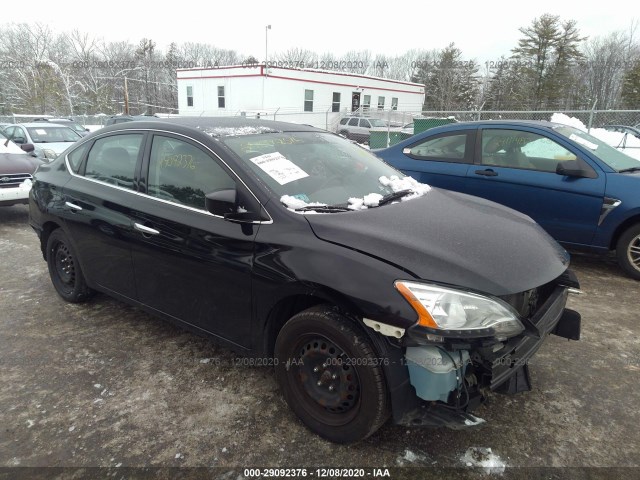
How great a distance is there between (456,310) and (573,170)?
11.2 ft

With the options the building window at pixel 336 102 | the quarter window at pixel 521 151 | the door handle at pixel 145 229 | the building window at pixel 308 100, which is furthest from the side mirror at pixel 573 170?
the building window at pixel 336 102

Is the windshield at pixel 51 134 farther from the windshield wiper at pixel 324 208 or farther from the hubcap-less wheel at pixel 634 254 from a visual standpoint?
the hubcap-less wheel at pixel 634 254

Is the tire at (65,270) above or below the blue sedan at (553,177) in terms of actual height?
below

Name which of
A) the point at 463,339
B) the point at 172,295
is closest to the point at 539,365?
the point at 463,339

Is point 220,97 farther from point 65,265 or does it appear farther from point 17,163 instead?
point 65,265

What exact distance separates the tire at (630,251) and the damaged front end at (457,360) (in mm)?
3135

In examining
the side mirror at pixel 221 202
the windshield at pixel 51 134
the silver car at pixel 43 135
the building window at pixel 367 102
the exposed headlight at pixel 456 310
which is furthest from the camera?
the building window at pixel 367 102

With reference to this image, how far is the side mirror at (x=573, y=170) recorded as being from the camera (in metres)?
4.42

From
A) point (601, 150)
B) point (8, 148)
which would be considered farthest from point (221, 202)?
point (8, 148)

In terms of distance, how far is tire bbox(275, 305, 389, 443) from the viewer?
6.57 ft

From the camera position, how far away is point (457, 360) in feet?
6.28

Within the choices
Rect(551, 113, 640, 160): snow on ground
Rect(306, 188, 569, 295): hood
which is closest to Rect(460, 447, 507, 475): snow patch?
Rect(306, 188, 569, 295): hood

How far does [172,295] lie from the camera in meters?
2.87

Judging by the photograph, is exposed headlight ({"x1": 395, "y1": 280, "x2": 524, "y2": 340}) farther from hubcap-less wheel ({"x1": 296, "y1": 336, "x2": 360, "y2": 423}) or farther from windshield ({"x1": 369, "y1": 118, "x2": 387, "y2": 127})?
windshield ({"x1": 369, "y1": 118, "x2": 387, "y2": 127})
